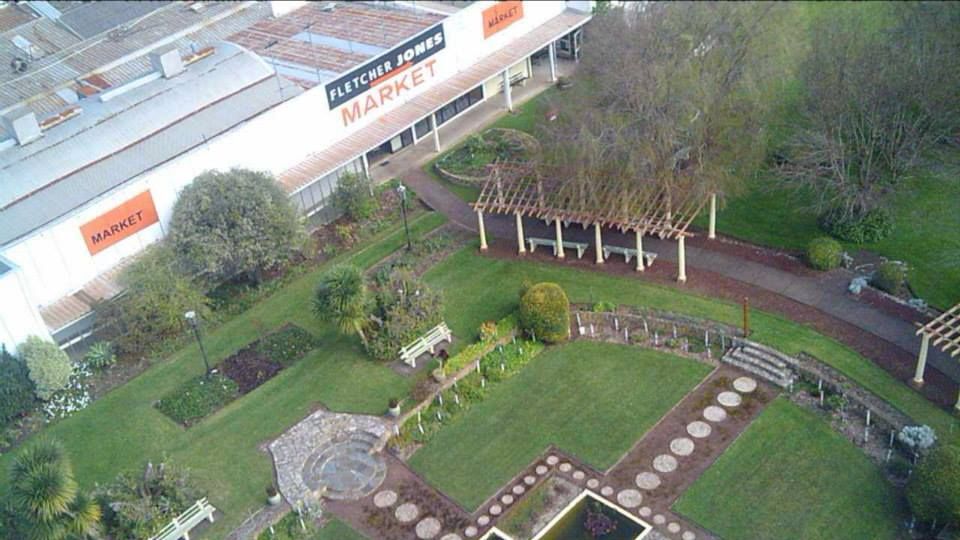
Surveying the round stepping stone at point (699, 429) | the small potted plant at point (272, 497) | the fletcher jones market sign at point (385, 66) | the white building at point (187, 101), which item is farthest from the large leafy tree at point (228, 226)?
the round stepping stone at point (699, 429)

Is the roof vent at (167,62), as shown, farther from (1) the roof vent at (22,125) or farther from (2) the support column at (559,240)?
(2) the support column at (559,240)

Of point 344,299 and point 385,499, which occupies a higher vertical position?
point 344,299

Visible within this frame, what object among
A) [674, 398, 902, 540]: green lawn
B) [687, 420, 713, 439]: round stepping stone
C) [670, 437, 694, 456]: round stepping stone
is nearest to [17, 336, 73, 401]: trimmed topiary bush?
[670, 437, 694, 456]: round stepping stone

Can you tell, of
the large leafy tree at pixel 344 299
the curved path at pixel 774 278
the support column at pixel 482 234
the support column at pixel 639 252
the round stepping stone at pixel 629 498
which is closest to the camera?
the round stepping stone at pixel 629 498

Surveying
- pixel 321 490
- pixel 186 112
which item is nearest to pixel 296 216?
pixel 186 112

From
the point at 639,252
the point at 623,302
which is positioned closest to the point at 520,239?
the point at 639,252

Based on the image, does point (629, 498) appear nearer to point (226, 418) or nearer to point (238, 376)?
point (226, 418)
